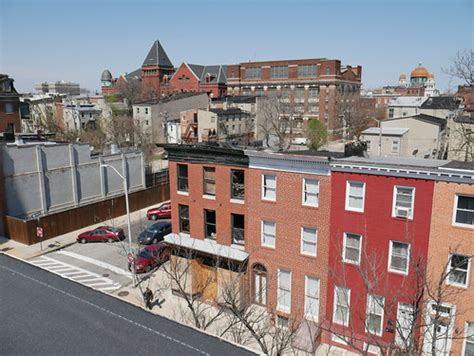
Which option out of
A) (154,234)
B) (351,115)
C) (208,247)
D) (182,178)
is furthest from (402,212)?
(351,115)

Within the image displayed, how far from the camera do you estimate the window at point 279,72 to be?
91.9m

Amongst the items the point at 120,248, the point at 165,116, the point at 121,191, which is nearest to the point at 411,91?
the point at 165,116

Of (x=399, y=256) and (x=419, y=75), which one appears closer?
(x=399, y=256)

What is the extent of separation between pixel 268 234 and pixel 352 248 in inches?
198

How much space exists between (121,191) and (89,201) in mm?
4548

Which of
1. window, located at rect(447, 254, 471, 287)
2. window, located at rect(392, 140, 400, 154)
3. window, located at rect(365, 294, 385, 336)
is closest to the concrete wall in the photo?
window, located at rect(365, 294, 385, 336)

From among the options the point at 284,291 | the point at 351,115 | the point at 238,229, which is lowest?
the point at 284,291

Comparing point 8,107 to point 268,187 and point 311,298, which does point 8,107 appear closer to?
point 268,187

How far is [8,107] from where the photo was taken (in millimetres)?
62438

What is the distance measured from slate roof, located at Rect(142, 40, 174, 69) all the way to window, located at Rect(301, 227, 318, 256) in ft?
360

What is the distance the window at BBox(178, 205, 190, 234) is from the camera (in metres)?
25.9

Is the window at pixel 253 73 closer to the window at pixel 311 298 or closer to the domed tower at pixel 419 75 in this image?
the window at pixel 311 298

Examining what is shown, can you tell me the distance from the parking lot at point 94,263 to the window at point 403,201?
1869 centimetres

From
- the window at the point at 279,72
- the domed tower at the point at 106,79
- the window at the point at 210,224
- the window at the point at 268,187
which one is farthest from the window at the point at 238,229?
the domed tower at the point at 106,79
